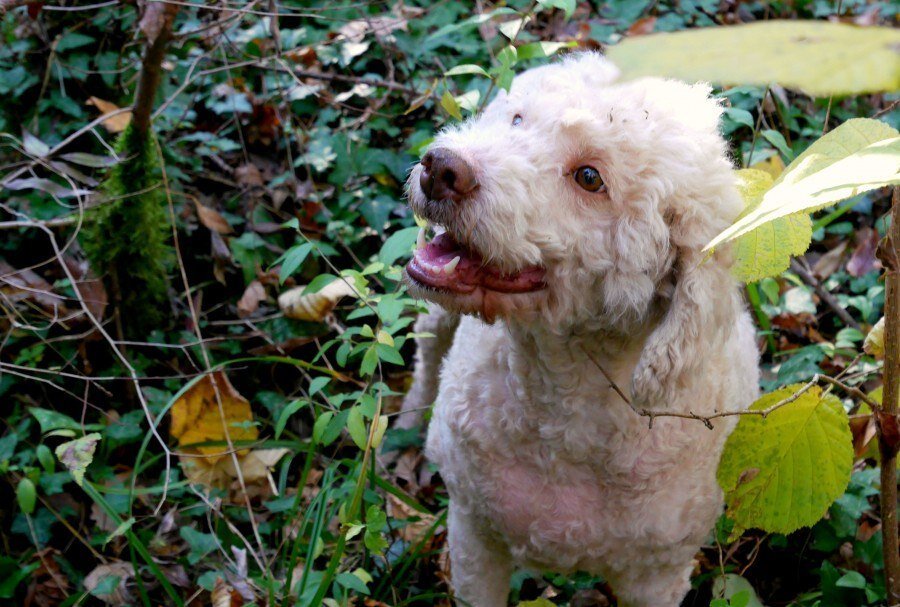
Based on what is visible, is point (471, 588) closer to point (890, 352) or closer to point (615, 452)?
point (615, 452)

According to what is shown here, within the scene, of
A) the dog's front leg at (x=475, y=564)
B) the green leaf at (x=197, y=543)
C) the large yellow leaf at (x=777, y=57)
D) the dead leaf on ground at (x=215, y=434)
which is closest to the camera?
the large yellow leaf at (x=777, y=57)

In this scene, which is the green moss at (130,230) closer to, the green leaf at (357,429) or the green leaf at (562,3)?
the green leaf at (357,429)

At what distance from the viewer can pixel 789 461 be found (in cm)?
162

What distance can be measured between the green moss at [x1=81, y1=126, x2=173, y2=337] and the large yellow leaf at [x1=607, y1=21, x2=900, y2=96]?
2550mm

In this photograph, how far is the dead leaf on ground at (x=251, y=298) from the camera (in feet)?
11.2

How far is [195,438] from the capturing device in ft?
9.74

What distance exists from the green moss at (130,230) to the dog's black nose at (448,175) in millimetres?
1366

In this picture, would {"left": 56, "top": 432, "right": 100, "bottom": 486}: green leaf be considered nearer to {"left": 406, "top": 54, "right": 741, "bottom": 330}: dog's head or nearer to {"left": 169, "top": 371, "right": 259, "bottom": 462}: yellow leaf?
{"left": 169, "top": 371, "right": 259, "bottom": 462}: yellow leaf

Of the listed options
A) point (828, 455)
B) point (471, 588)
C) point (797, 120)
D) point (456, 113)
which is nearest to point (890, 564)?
point (828, 455)

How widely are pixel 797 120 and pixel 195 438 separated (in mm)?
3211

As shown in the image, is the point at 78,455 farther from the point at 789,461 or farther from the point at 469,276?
the point at 789,461

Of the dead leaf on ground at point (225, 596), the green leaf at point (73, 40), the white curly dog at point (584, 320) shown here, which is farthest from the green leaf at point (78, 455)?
the green leaf at point (73, 40)

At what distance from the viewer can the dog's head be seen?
180cm

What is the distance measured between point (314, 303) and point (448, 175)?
5.15 ft
